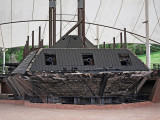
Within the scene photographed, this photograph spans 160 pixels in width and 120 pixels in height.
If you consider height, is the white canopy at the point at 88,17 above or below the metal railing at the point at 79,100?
above

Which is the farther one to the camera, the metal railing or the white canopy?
the white canopy

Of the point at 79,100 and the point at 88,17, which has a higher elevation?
the point at 88,17

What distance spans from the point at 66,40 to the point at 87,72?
5.51 meters

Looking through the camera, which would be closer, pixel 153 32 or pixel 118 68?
pixel 118 68

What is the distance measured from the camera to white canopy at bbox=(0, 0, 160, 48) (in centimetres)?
4281

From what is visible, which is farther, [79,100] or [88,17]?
[88,17]

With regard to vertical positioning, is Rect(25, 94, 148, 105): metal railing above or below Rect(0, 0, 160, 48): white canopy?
below

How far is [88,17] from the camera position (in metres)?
44.2

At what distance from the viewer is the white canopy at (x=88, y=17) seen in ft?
140

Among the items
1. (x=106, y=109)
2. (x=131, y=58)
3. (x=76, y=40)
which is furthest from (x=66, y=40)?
(x=106, y=109)

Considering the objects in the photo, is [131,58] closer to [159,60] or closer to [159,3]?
[159,3]

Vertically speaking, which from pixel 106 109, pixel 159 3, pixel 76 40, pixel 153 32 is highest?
pixel 159 3

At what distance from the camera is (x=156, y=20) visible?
41.5 m

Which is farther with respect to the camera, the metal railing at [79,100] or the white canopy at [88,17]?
the white canopy at [88,17]
